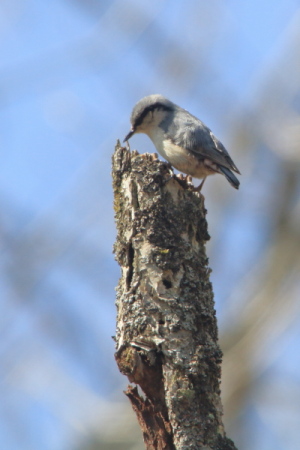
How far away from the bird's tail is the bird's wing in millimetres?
27

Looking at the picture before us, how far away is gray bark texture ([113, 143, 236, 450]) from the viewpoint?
2.39m

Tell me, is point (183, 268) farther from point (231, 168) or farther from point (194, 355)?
point (231, 168)

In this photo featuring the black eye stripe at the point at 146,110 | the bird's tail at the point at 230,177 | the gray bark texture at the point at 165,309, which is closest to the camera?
the gray bark texture at the point at 165,309

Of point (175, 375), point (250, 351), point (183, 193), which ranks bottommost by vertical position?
point (175, 375)

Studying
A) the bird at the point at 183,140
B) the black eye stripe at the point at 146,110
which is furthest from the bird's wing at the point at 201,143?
the black eye stripe at the point at 146,110

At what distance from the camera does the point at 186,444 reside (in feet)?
7.64

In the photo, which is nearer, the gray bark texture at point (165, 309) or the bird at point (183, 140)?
the gray bark texture at point (165, 309)

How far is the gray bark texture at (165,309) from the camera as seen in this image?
7.84ft

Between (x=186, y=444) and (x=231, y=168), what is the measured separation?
2.07 metres

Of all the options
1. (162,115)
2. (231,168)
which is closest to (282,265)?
(231,168)

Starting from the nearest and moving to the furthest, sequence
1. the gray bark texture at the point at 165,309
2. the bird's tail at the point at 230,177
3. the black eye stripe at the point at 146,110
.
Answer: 1. the gray bark texture at the point at 165,309
2. the bird's tail at the point at 230,177
3. the black eye stripe at the point at 146,110

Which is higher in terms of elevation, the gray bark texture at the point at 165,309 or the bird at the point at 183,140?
the bird at the point at 183,140

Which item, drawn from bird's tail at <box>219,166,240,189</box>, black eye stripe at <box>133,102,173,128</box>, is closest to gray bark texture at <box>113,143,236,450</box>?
bird's tail at <box>219,166,240,189</box>

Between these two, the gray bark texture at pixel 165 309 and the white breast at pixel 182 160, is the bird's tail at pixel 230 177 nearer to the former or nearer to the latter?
the white breast at pixel 182 160
